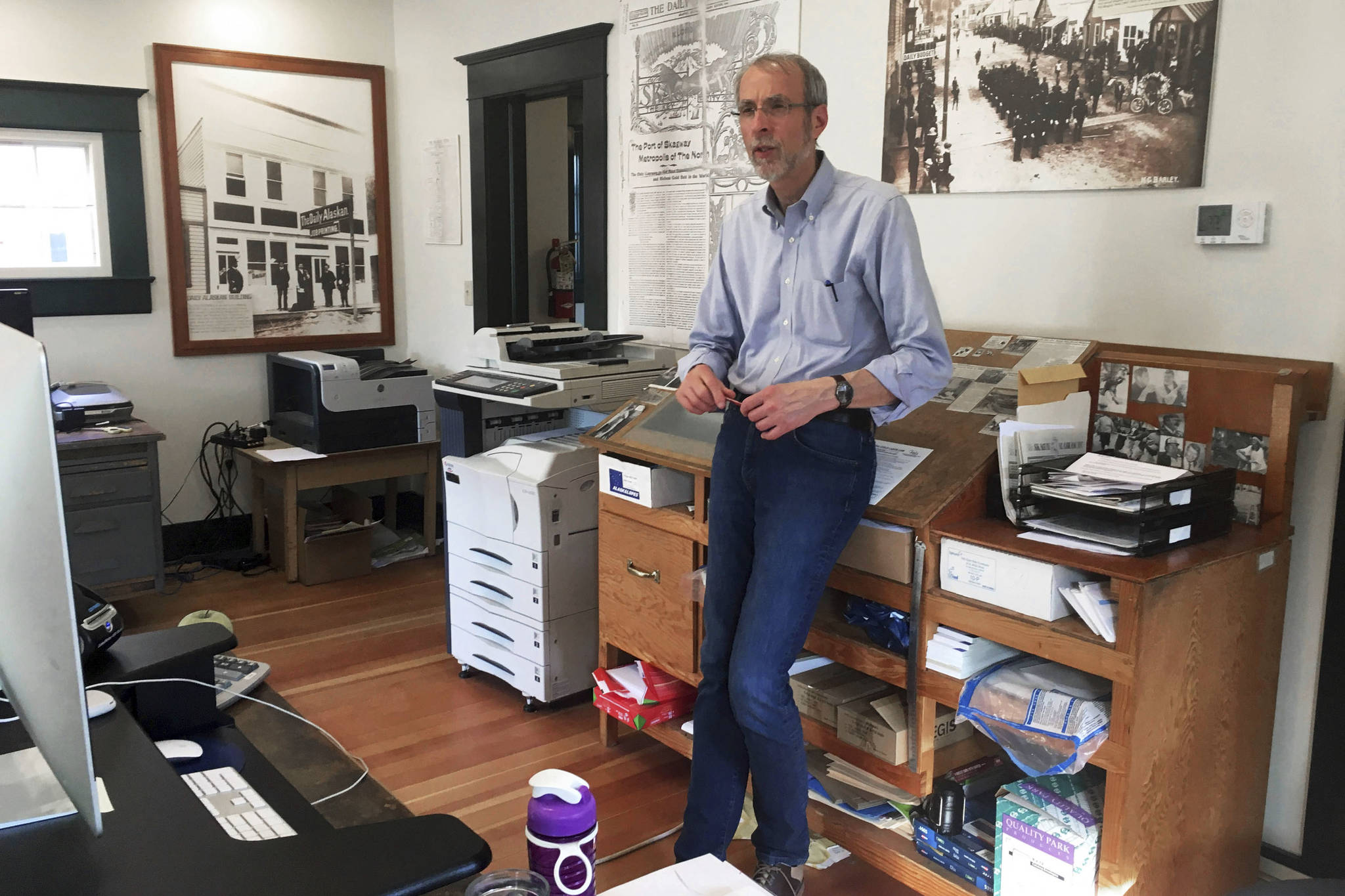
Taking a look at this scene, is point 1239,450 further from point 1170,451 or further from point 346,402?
point 346,402

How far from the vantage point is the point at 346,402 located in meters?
4.49

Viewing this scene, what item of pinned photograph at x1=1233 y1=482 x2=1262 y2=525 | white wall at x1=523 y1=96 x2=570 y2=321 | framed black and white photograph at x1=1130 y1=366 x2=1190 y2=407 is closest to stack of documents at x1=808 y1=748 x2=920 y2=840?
pinned photograph at x1=1233 y1=482 x2=1262 y2=525

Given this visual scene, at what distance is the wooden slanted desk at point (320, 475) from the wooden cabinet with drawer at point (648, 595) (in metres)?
1.95

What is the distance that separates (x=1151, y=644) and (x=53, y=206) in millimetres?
4487

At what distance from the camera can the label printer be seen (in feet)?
14.6

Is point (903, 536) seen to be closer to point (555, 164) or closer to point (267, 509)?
point (267, 509)

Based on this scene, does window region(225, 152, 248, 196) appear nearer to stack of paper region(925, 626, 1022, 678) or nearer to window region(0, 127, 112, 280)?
window region(0, 127, 112, 280)

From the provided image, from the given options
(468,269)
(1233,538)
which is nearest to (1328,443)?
(1233,538)

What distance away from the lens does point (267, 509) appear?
476 cm

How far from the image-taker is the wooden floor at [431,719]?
261 cm

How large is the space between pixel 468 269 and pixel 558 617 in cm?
215

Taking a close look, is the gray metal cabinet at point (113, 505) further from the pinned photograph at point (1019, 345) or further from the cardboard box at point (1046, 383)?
the cardboard box at point (1046, 383)

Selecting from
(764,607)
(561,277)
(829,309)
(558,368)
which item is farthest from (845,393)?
(561,277)

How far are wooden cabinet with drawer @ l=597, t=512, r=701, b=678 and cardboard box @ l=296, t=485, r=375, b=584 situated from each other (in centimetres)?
189
